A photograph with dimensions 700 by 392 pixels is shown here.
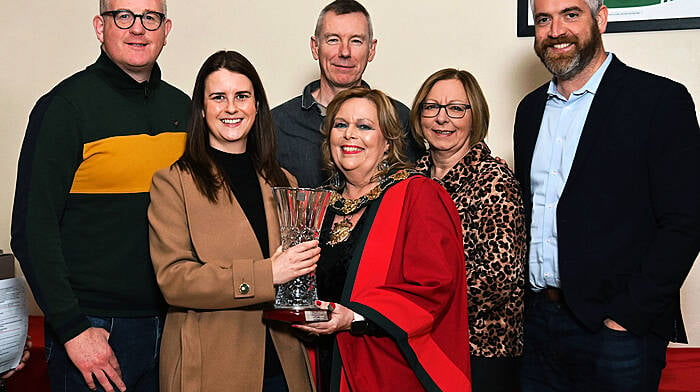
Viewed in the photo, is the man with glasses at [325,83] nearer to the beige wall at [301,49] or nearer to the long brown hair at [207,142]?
the long brown hair at [207,142]

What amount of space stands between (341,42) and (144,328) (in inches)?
52.7

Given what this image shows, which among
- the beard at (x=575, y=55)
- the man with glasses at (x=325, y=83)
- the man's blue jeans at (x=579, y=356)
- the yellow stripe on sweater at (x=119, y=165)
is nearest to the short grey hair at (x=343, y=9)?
the man with glasses at (x=325, y=83)

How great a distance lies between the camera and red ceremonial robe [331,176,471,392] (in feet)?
7.16

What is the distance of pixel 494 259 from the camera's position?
240 cm

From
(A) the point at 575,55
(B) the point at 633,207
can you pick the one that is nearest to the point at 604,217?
(B) the point at 633,207

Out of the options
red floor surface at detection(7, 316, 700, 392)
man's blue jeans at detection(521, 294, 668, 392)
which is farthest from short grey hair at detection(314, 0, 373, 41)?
red floor surface at detection(7, 316, 700, 392)

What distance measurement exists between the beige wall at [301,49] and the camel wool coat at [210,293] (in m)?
1.75

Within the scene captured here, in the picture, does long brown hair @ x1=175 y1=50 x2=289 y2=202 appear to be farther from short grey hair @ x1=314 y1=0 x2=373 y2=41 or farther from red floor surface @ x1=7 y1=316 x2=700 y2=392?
red floor surface @ x1=7 y1=316 x2=700 y2=392

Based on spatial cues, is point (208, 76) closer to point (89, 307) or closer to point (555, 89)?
point (89, 307)

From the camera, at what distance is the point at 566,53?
243cm

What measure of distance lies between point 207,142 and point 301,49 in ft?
5.33

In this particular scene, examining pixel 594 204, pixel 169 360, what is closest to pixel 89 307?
pixel 169 360

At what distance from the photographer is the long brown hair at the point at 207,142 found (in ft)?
7.26

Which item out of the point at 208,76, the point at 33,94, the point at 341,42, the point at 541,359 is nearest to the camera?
the point at 208,76
